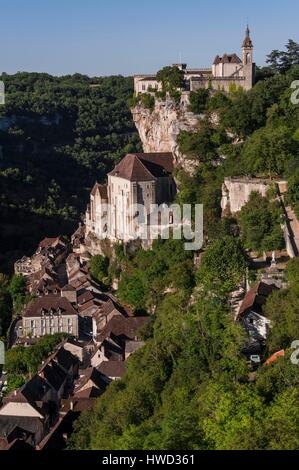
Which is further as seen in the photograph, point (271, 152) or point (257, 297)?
point (271, 152)

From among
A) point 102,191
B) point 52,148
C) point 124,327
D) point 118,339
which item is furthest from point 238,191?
point 52,148

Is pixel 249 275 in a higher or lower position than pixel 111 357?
higher

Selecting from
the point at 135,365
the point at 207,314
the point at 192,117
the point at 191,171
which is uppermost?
the point at 192,117

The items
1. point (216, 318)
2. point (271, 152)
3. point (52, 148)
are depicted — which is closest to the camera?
point (216, 318)

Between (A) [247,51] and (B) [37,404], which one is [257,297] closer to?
(B) [37,404]
